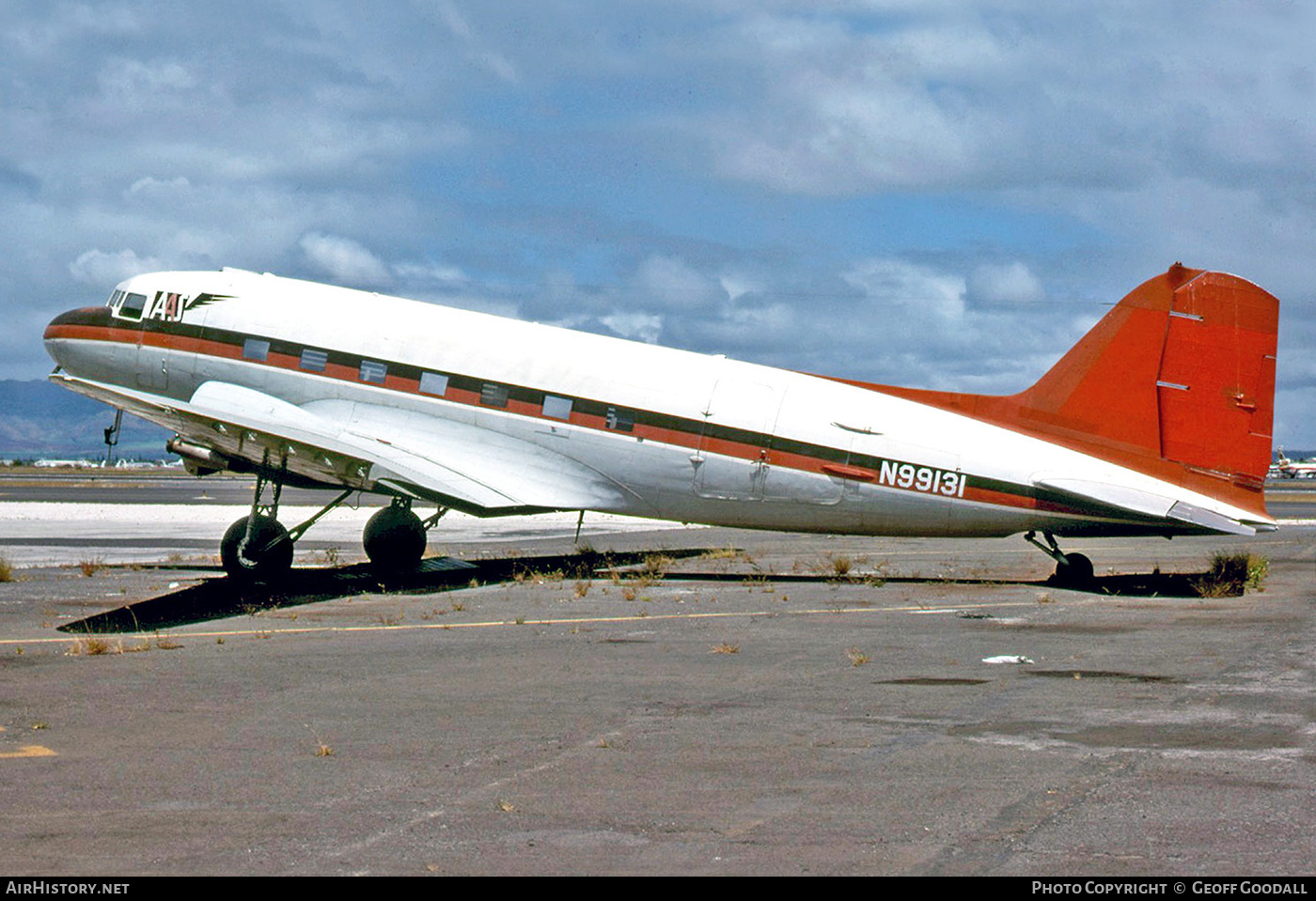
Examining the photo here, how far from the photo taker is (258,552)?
80.3 feet

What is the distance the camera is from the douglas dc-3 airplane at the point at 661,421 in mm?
22812

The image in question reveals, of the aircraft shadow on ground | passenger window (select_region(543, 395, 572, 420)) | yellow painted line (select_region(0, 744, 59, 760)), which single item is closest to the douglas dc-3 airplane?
passenger window (select_region(543, 395, 572, 420))

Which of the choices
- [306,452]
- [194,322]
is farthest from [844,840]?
[194,322]

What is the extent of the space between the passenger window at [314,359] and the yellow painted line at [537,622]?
844 cm

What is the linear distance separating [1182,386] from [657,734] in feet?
49.8

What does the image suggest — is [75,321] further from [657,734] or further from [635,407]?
[657,734]

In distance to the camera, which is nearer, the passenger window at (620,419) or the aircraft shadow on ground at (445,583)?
the aircraft shadow on ground at (445,583)

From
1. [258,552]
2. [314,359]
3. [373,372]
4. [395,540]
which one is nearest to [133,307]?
[314,359]

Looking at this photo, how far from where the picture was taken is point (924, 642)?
17.6m

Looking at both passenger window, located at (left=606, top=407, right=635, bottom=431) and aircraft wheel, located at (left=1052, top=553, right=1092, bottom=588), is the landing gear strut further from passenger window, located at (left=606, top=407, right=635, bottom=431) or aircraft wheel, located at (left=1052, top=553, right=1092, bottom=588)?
aircraft wheel, located at (left=1052, top=553, right=1092, bottom=588)

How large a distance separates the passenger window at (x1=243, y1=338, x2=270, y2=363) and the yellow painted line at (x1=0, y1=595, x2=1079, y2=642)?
29.8 feet

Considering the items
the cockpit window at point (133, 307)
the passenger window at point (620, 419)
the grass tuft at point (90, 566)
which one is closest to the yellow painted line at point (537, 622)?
the passenger window at point (620, 419)

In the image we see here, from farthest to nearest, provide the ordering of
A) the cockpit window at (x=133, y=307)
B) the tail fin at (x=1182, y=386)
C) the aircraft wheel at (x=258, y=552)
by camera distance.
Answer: the cockpit window at (x=133, y=307) < the aircraft wheel at (x=258, y=552) < the tail fin at (x=1182, y=386)

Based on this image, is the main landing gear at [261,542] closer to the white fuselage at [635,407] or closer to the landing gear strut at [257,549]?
the landing gear strut at [257,549]
